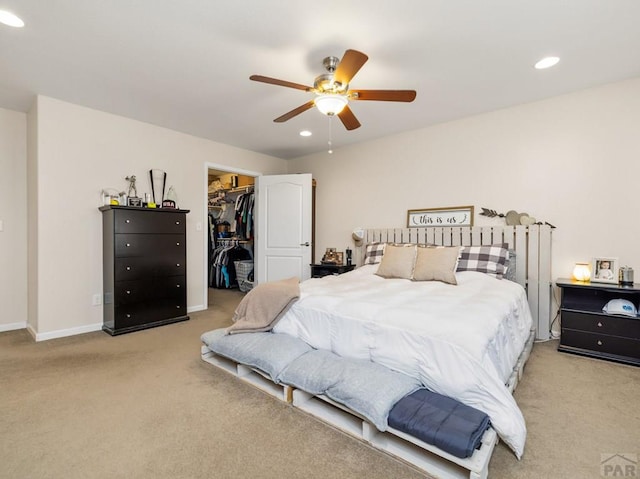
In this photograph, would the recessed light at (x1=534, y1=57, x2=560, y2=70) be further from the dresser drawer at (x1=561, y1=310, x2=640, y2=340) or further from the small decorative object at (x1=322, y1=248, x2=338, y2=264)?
the small decorative object at (x1=322, y1=248, x2=338, y2=264)

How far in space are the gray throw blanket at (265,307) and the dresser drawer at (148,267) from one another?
5.08ft

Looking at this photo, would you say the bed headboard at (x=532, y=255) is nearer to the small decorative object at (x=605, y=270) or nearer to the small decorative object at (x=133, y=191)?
the small decorative object at (x=605, y=270)

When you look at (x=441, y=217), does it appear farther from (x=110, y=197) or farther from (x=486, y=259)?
(x=110, y=197)

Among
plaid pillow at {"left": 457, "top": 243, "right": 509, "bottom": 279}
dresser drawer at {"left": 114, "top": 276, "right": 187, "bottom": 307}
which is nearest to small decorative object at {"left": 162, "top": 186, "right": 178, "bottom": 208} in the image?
dresser drawer at {"left": 114, "top": 276, "right": 187, "bottom": 307}

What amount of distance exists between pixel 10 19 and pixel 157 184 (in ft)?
6.83

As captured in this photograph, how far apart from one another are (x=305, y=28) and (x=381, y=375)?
2.25 meters

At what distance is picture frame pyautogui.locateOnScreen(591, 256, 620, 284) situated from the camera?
2.78 meters

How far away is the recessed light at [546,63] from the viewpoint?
8.21 ft

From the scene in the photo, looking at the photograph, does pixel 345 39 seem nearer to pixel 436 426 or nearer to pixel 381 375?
pixel 381 375

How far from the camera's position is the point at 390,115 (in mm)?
3672

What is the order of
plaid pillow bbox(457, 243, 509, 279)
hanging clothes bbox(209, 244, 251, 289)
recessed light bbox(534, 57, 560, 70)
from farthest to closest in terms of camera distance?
hanging clothes bbox(209, 244, 251, 289) < plaid pillow bbox(457, 243, 509, 279) < recessed light bbox(534, 57, 560, 70)

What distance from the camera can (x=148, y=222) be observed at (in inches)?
142

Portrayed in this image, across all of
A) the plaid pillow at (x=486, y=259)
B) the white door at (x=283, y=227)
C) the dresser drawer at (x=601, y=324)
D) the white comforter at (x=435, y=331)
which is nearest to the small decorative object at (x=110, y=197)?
the white door at (x=283, y=227)

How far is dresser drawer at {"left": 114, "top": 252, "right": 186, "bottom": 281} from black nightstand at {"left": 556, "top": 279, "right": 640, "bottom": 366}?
4069 millimetres
